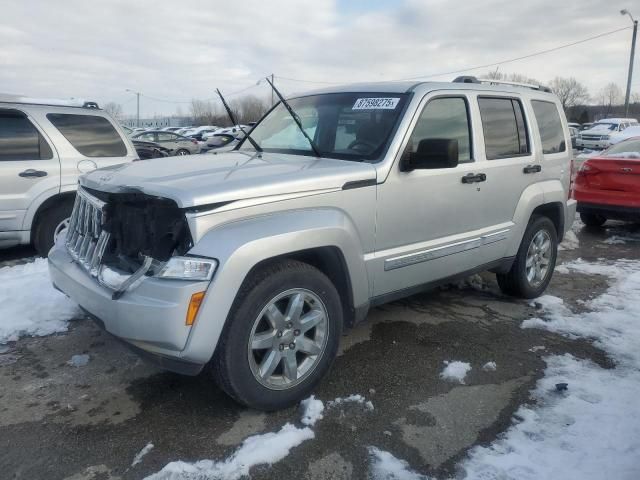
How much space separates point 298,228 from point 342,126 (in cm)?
132

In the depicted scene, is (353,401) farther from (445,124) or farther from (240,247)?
(445,124)

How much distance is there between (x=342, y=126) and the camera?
13.1 ft

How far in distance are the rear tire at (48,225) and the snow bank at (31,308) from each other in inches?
29.7

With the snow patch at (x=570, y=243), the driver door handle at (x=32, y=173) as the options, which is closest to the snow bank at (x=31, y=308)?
the driver door handle at (x=32, y=173)

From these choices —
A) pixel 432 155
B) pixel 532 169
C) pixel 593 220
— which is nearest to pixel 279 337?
pixel 432 155

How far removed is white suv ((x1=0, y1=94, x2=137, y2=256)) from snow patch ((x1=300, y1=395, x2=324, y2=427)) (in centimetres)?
428

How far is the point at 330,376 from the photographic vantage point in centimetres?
357

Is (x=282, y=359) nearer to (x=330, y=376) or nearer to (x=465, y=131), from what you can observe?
(x=330, y=376)

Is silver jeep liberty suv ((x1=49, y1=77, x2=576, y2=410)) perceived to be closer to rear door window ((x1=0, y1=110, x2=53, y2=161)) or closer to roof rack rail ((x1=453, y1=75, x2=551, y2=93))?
roof rack rail ((x1=453, y1=75, x2=551, y2=93))

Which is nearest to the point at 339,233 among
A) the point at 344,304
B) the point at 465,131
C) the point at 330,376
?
the point at 344,304

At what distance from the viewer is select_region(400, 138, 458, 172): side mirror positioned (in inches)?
134

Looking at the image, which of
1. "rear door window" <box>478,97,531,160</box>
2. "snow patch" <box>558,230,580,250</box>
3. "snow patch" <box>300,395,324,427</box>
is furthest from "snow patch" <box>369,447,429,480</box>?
"snow patch" <box>558,230,580,250</box>

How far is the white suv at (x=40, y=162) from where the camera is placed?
5.81 meters

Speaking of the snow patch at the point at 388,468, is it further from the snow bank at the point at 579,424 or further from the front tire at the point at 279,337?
the front tire at the point at 279,337
